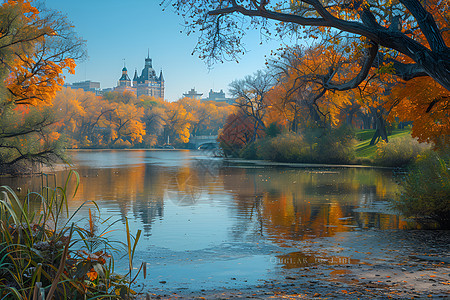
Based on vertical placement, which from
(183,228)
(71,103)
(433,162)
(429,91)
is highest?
(71,103)

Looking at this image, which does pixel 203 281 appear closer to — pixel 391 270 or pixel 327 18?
pixel 391 270

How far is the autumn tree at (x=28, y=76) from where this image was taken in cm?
2677

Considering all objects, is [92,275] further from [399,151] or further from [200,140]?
[200,140]

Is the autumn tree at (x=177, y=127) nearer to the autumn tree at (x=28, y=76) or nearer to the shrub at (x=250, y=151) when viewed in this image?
the shrub at (x=250, y=151)

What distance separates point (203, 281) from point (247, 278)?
26.8 inches

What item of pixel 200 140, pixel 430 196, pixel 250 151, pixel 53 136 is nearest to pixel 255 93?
pixel 250 151

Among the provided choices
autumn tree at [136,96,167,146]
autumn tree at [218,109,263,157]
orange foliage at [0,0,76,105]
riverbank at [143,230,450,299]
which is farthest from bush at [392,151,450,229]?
autumn tree at [136,96,167,146]

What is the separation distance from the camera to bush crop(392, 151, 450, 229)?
1232cm

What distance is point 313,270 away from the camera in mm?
8141

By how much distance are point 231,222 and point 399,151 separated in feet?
104

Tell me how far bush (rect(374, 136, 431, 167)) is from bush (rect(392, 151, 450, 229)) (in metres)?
28.2

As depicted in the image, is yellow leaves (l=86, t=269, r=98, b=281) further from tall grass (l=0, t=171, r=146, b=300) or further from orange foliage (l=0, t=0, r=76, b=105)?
orange foliage (l=0, t=0, r=76, b=105)

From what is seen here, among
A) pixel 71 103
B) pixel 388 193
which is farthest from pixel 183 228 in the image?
pixel 71 103

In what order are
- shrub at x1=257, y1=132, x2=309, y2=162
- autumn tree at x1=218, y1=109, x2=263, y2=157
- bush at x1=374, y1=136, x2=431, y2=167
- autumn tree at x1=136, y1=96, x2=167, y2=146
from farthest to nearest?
autumn tree at x1=136, y1=96, x2=167, y2=146 < autumn tree at x1=218, y1=109, x2=263, y2=157 < shrub at x1=257, y1=132, x2=309, y2=162 < bush at x1=374, y1=136, x2=431, y2=167
